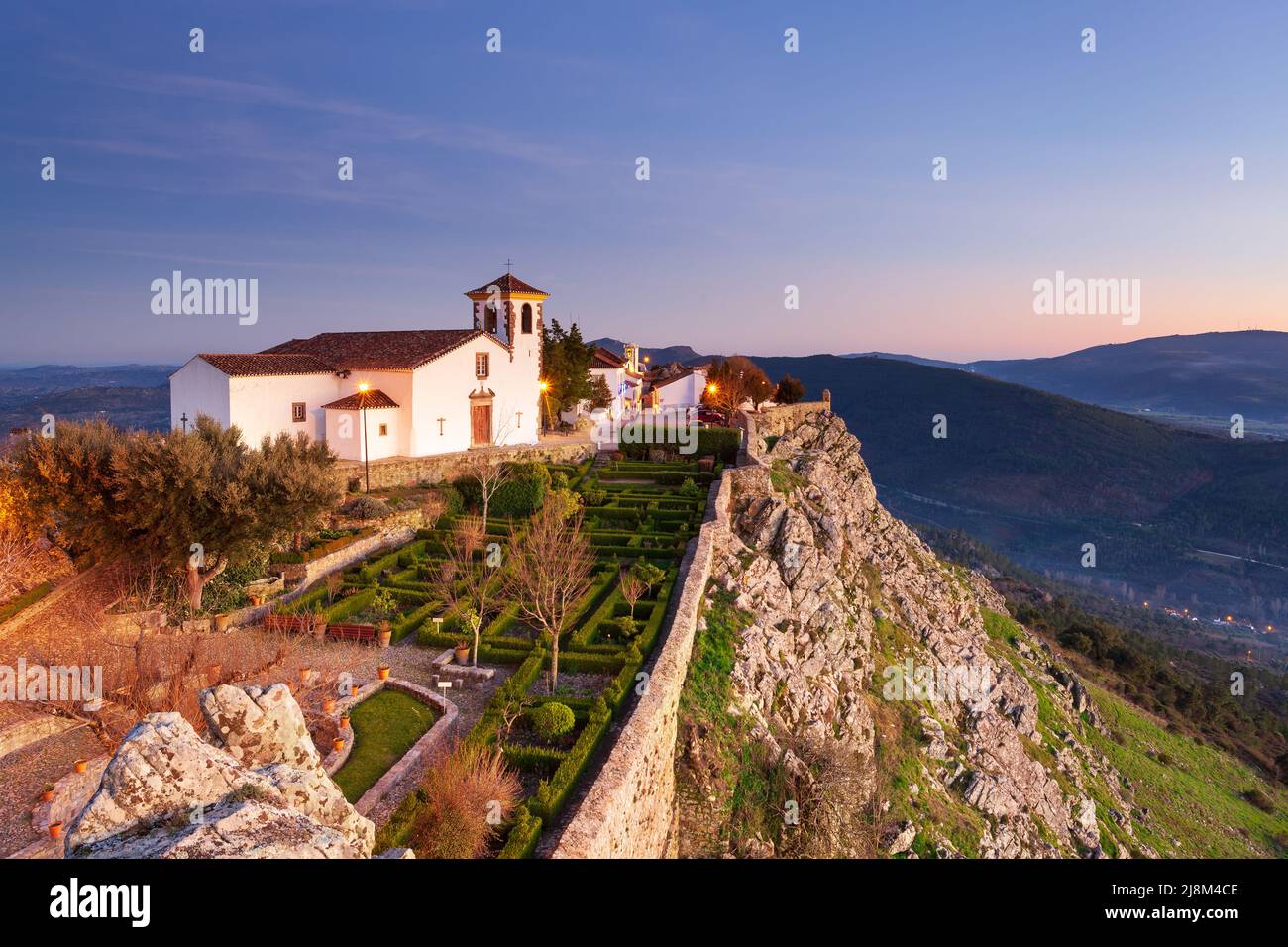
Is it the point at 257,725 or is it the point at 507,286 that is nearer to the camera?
the point at 257,725

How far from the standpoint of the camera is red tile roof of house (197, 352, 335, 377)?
101ft

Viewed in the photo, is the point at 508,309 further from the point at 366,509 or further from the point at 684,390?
the point at 684,390

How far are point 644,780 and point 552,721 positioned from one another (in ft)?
6.98

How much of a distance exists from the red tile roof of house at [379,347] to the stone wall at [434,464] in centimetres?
469

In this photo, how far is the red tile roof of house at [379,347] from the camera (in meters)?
36.0

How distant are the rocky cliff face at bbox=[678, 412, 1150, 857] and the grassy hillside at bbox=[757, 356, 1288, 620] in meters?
72.9

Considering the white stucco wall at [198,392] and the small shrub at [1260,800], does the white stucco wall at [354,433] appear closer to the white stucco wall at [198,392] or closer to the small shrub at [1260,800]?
the white stucco wall at [198,392]

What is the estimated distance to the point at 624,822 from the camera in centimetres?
1166

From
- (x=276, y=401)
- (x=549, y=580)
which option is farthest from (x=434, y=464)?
(x=549, y=580)

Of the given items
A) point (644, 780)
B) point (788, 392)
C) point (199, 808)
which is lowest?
point (644, 780)

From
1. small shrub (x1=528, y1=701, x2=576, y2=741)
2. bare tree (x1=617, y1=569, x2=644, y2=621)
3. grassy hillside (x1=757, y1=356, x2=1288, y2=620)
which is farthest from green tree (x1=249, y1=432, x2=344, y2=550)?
grassy hillside (x1=757, y1=356, x2=1288, y2=620)

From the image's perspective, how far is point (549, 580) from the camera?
1806cm

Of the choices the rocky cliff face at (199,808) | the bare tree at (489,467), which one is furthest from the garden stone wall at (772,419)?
the rocky cliff face at (199,808)
